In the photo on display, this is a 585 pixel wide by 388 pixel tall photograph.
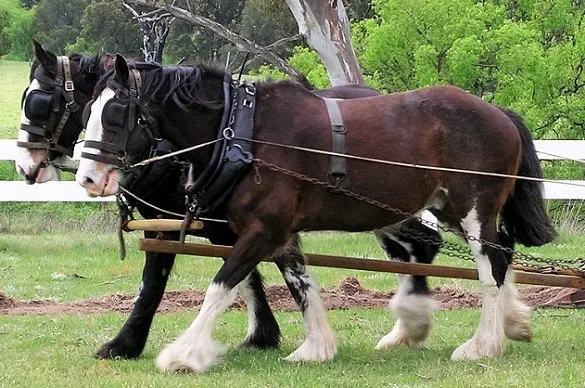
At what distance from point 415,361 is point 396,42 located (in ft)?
43.5

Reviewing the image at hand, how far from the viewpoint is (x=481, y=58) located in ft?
62.9

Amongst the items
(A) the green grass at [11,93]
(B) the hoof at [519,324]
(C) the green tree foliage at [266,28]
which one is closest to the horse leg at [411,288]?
(B) the hoof at [519,324]

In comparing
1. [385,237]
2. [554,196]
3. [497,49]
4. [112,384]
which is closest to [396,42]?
[497,49]

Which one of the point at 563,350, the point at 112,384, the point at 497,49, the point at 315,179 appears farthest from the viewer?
the point at 497,49

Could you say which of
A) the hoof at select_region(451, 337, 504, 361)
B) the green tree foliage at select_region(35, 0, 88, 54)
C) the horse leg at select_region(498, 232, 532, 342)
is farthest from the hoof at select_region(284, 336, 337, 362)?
the green tree foliage at select_region(35, 0, 88, 54)

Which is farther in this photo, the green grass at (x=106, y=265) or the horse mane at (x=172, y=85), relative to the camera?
the green grass at (x=106, y=265)

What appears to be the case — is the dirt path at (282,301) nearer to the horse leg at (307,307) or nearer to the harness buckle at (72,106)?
the horse leg at (307,307)

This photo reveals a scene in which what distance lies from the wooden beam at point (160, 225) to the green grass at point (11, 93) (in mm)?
25456

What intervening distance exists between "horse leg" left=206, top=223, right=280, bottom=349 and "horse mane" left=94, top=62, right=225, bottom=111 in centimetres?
98

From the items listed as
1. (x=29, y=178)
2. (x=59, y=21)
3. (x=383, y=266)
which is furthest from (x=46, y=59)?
(x=59, y=21)

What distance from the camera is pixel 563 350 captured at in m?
6.91

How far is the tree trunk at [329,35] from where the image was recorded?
631 inches

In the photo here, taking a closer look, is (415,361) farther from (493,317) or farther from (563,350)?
(563,350)

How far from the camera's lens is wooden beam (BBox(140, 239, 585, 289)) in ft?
22.1
